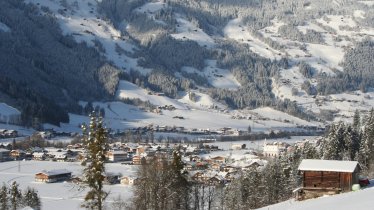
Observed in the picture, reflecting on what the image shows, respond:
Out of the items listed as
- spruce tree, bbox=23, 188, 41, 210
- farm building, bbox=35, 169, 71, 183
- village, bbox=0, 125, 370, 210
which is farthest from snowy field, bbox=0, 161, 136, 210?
spruce tree, bbox=23, 188, 41, 210

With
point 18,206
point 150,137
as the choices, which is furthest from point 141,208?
point 150,137

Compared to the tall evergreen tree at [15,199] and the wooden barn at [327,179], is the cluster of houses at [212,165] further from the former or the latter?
the tall evergreen tree at [15,199]

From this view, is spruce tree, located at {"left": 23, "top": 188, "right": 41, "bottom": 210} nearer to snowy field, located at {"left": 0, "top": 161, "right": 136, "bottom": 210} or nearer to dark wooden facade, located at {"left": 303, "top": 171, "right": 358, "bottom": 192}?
snowy field, located at {"left": 0, "top": 161, "right": 136, "bottom": 210}

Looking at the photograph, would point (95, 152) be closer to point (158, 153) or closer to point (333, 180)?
point (333, 180)

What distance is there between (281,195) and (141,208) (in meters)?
21.5

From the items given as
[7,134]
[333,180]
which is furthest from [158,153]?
[7,134]

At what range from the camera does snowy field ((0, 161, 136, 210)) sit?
262 ft

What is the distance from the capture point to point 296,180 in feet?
210

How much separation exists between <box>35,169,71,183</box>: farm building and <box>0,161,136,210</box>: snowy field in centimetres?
124

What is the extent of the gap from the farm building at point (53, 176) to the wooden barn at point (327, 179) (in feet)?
198

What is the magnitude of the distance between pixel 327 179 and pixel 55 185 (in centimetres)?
5852

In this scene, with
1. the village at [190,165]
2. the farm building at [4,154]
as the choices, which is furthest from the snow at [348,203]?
the farm building at [4,154]

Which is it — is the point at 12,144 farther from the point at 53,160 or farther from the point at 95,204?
the point at 95,204

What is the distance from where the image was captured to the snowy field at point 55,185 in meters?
79.8
